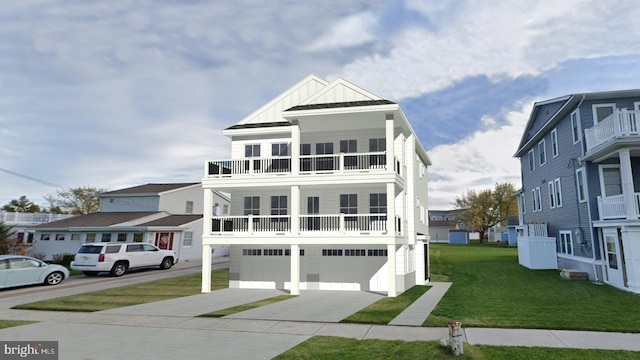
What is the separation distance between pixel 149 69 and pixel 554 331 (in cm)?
1994

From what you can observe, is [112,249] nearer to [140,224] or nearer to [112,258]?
[112,258]

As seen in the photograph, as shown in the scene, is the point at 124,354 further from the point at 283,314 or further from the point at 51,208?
the point at 51,208

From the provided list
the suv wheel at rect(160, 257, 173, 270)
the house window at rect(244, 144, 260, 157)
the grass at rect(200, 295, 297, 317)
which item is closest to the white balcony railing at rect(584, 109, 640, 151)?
the grass at rect(200, 295, 297, 317)

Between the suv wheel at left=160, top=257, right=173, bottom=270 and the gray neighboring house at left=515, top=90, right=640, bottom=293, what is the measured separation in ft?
80.2

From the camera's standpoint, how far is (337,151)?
19922 millimetres

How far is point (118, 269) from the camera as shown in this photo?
23.5 meters

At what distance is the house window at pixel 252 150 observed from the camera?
20875mm

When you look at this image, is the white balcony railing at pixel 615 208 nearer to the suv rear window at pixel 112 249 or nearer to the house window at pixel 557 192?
the house window at pixel 557 192

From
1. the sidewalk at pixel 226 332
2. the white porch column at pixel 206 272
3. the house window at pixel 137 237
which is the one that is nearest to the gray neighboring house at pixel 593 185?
the sidewalk at pixel 226 332

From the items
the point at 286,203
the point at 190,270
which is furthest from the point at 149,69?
the point at 190,270

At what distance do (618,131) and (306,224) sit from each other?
14.3 metres

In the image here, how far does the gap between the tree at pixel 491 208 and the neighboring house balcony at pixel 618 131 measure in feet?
147

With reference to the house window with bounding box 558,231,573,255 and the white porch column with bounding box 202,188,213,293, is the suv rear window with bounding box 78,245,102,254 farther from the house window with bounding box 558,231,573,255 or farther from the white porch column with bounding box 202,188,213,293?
the house window with bounding box 558,231,573,255

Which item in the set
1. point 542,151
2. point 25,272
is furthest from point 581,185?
point 25,272
